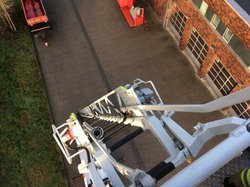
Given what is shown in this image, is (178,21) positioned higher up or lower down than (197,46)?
higher up

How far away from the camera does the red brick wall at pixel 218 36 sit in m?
11.7

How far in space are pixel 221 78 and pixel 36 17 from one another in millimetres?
11476

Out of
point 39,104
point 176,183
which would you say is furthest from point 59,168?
point 176,183

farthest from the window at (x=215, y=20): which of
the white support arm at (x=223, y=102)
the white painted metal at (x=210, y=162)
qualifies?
the white painted metal at (x=210, y=162)

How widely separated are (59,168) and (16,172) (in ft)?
7.01

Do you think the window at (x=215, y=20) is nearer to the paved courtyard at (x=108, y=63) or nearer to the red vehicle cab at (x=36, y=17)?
the paved courtyard at (x=108, y=63)

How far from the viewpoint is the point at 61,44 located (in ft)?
58.8

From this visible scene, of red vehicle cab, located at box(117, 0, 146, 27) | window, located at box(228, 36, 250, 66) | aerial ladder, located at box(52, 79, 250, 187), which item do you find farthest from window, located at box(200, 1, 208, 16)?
aerial ladder, located at box(52, 79, 250, 187)

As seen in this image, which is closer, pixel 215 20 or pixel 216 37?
pixel 215 20

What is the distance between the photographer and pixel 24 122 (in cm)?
1526

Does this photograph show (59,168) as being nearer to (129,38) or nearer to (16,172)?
(16,172)

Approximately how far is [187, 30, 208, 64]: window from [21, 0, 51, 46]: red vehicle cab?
29.0 feet

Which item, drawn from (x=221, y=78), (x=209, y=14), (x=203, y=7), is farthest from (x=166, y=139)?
(x=221, y=78)

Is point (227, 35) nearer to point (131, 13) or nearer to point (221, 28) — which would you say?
point (221, 28)
